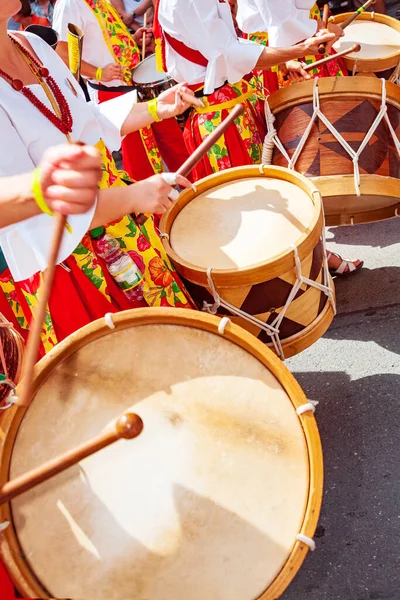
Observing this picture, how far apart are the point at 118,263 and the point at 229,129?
98 cm

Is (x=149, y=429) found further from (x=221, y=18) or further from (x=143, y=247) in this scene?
(x=221, y=18)


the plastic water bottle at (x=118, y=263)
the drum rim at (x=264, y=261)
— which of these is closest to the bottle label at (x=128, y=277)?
the plastic water bottle at (x=118, y=263)

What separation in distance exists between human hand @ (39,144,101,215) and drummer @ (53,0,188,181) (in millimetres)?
2157

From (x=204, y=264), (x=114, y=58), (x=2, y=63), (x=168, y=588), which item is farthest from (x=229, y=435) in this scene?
(x=114, y=58)

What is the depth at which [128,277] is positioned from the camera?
5.88ft

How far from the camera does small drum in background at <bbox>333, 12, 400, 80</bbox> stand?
118 inches

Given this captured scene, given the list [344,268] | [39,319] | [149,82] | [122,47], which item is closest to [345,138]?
[344,268]

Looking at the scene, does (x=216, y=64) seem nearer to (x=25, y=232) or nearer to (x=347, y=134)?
(x=347, y=134)

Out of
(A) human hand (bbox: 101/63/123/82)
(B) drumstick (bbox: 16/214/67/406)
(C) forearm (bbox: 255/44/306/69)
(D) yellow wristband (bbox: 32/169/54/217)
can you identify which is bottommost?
(A) human hand (bbox: 101/63/123/82)

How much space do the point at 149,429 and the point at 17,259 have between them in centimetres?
60

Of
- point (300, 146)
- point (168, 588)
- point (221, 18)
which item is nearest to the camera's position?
point (168, 588)

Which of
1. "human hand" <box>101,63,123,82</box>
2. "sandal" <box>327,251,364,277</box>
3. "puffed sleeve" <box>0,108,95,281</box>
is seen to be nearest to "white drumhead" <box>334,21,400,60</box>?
"sandal" <box>327,251,364,277</box>

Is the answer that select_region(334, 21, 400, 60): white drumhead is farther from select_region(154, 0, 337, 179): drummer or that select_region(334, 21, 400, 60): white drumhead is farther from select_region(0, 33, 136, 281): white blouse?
select_region(0, 33, 136, 281): white blouse

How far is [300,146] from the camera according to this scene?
85.7 inches
